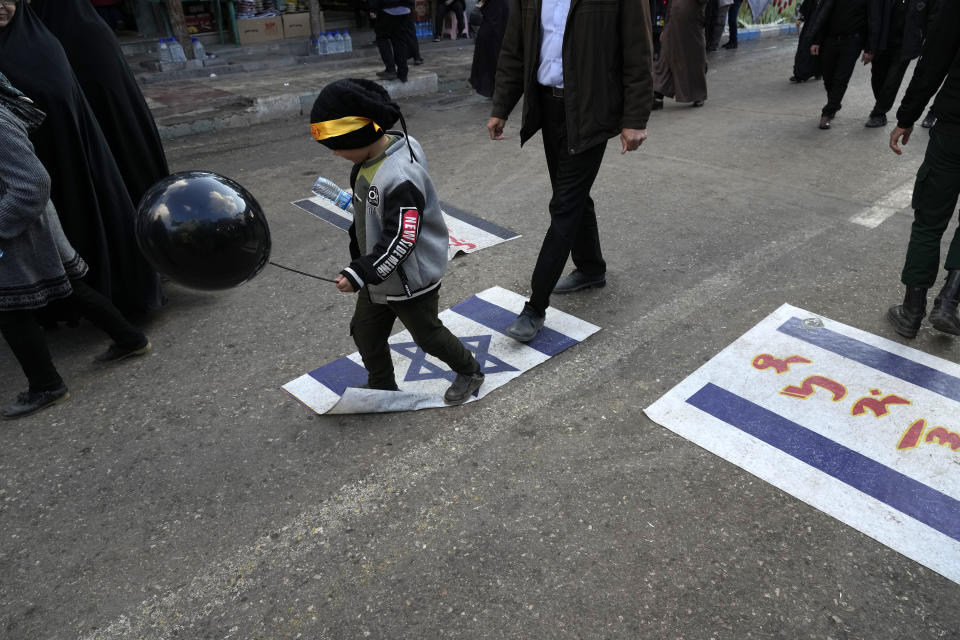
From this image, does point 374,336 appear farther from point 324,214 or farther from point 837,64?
point 837,64

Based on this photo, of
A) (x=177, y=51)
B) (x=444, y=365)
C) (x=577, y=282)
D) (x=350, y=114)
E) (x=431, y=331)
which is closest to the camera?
(x=350, y=114)

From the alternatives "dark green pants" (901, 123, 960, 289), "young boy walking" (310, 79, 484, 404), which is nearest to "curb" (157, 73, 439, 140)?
"young boy walking" (310, 79, 484, 404)

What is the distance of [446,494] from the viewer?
8.36 feet

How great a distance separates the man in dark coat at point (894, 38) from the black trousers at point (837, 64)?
22 centimetres

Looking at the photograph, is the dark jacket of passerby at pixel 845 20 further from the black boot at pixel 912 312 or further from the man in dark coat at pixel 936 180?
the black boot at pixel 912 312

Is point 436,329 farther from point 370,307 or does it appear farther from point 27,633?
point 27,633

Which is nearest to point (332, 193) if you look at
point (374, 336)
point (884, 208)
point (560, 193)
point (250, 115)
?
point (374, 336)

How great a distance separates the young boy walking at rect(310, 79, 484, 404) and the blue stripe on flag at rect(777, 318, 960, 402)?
191 centimetres

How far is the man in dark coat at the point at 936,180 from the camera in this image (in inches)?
125

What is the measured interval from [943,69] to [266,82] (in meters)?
8.68

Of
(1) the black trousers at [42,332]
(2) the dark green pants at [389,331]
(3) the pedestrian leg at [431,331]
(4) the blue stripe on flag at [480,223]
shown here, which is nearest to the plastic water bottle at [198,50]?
(4) the blue stripe on flag at [480,223]

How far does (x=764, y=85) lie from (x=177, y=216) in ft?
32.3

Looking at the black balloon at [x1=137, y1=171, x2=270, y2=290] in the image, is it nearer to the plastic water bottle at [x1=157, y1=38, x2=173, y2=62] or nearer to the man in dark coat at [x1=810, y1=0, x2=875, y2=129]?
the man in dark coat at [x1=810, y1=0, x2=875, y2=129]

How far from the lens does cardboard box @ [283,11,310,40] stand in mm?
11719
